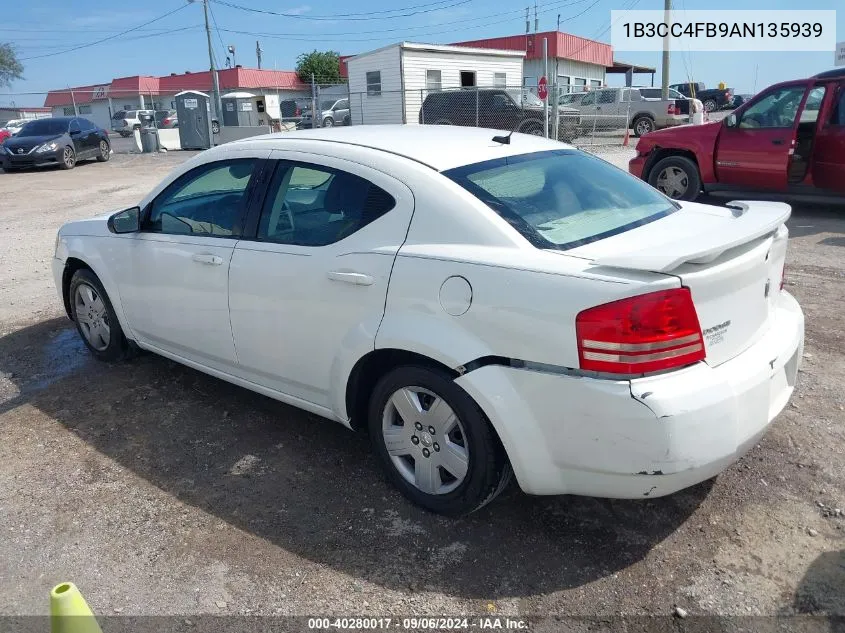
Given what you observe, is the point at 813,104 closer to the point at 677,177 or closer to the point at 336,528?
the point at 677,177

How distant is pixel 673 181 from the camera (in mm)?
10188

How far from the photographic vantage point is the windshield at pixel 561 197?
9.70 feet

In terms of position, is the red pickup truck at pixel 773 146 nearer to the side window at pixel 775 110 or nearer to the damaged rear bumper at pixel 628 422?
the side window at pixel 775 110

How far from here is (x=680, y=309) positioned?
2.49 metres

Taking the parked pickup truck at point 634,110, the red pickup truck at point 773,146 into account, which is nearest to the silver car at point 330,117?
the parked pickup truck at point 634,110

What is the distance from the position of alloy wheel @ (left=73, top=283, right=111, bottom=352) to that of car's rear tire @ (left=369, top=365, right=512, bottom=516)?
103 inches

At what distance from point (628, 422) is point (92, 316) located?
158 inches

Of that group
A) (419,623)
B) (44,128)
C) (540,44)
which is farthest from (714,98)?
(419,623)

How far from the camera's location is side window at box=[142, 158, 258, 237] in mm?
3848

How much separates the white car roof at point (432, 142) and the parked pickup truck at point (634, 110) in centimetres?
2177

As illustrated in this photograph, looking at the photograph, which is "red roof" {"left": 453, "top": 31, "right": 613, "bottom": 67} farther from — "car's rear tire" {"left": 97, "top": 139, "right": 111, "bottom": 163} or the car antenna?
the car antenna

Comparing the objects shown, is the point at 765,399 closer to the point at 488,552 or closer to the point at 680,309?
the point at 680,309

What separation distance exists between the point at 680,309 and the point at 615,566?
1.06 metres

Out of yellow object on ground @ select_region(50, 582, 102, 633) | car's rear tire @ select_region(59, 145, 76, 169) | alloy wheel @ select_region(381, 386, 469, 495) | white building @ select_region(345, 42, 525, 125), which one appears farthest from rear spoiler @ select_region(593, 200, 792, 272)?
white building @ select_region(345, 42, 525, 125)
